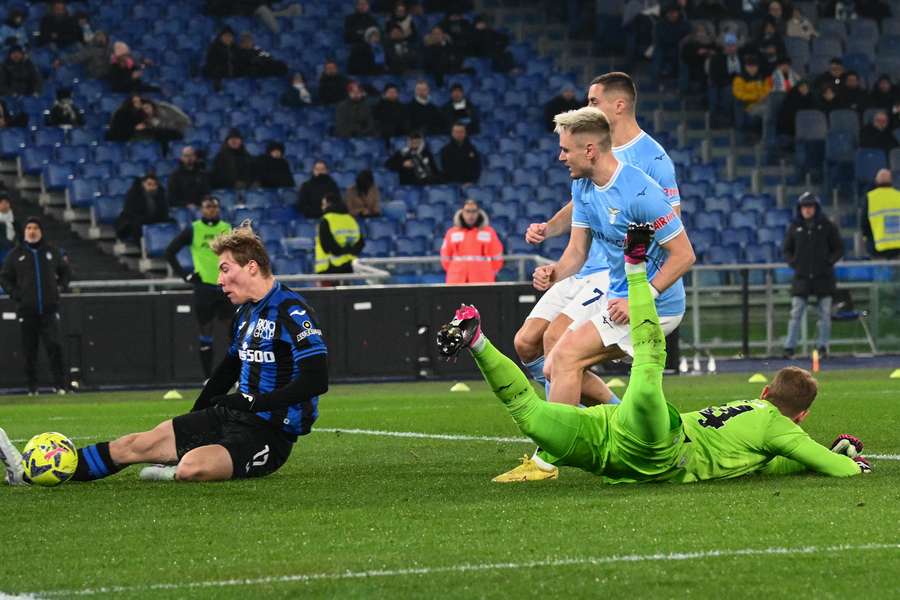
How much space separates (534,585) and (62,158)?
21.4 metres

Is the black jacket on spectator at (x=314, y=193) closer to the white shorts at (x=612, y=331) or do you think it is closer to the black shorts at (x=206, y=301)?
the black shorts at (x=206, y=301)

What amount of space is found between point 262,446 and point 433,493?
48.9 inches

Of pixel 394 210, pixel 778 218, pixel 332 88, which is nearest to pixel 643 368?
pixel 394 210

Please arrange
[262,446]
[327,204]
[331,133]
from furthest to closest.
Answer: [331,133] → [327,204] → [262,446]

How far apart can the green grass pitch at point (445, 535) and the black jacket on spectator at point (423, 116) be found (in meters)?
17.4

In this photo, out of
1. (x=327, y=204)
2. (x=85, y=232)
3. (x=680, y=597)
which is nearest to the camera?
(x=680, y=597)

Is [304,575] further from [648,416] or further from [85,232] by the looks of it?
[85,232]

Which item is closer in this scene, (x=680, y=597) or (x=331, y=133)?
(x=680, y=597)

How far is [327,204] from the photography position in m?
22.4

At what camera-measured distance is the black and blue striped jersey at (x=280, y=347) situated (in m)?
9.33

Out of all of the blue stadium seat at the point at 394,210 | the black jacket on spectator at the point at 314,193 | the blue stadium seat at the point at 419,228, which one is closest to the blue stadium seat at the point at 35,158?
the black jacket on spectator at the point at 314,193

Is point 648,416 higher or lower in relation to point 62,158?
lower

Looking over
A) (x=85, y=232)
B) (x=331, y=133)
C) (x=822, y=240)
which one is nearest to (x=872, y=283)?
(x=822, y=240)

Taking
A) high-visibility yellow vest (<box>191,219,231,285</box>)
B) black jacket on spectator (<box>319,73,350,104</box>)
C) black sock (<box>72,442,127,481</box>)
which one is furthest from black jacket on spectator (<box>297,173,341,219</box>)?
black sock (<box>72,442,127,481</box>)
